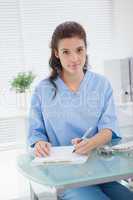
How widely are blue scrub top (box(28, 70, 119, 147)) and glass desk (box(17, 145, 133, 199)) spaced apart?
0.92 feet

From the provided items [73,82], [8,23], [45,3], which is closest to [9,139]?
[8,23]

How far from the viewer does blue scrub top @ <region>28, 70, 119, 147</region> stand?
5.65ft

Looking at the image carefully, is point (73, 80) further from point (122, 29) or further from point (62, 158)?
point (122, 29)

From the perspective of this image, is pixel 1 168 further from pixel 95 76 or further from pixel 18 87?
pixel 95 76

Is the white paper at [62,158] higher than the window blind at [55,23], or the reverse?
the window blind at [55,23]

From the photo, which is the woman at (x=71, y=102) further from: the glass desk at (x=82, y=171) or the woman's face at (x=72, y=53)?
the glass desk at (x=82, y=171)

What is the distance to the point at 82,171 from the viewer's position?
1.29 m

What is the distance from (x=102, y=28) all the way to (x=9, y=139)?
1341 millimetres

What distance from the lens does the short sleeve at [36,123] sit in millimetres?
1729

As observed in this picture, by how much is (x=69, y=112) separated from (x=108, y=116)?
0.20 metres

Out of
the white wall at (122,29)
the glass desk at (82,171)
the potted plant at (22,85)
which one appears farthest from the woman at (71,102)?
the white wall at (122,29)

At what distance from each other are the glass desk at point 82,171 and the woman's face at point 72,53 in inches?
19.4

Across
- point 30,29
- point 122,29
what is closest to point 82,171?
point 30,29

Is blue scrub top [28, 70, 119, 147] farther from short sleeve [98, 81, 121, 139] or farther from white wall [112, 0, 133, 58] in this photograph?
white wall [112, 0, 133, 58]
